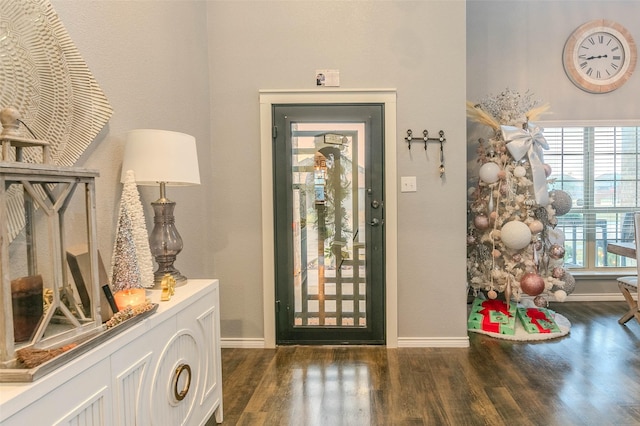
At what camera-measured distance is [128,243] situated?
1390 millimetres

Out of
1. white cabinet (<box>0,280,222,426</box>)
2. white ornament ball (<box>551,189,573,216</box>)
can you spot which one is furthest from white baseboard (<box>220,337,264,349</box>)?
white ornament ball (<box>551,189,573,216</box>)

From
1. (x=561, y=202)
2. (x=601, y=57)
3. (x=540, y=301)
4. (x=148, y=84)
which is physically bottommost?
(x=540, y=301)

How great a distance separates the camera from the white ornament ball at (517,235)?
2.94 m

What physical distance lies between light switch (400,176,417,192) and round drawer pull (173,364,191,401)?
6.32 feet

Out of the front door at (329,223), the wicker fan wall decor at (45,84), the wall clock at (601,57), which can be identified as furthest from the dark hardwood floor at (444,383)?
the wall clock at (601,57)

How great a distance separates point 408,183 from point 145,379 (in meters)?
2.16

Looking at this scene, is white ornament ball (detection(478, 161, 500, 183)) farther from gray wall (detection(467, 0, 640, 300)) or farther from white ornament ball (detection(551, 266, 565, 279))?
gray wall (detection(467, 0, 640, 300))

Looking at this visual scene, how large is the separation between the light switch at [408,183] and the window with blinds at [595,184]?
1.98m

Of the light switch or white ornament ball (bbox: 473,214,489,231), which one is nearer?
the light switch

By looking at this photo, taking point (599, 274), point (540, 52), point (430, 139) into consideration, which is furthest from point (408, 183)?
point (599, 274)

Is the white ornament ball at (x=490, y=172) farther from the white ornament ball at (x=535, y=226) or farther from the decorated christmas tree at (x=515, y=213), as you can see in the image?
the white ornament ball at (x=535, y=226)

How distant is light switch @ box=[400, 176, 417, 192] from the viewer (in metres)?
2.85

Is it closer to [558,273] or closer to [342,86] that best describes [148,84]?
A: [342,86]

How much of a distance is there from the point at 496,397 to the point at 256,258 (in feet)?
5.89
